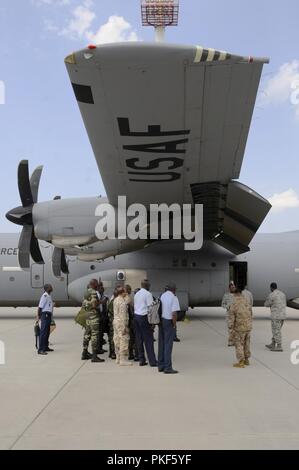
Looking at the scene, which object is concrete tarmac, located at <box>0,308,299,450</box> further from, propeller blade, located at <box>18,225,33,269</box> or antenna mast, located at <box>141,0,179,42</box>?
antenna mast, located at <box>141,0,179,42</box>

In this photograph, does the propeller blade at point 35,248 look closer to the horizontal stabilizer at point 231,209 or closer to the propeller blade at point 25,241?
the propeller blade at point 25,241

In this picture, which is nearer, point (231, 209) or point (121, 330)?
point (121, 330)

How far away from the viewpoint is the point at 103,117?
6926mm

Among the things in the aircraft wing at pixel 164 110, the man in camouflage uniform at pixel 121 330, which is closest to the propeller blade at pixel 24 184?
the aircraft wing at pixel 164 110

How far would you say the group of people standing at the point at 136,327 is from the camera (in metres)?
8.59

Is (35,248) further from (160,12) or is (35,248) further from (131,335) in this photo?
(160,12)

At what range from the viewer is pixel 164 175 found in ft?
29.6

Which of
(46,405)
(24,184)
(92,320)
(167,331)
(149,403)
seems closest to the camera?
(46,405)

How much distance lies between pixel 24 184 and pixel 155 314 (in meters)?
5.55

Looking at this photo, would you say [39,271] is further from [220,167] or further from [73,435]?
[73,435]

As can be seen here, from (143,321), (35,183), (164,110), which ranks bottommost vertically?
(143,321)
